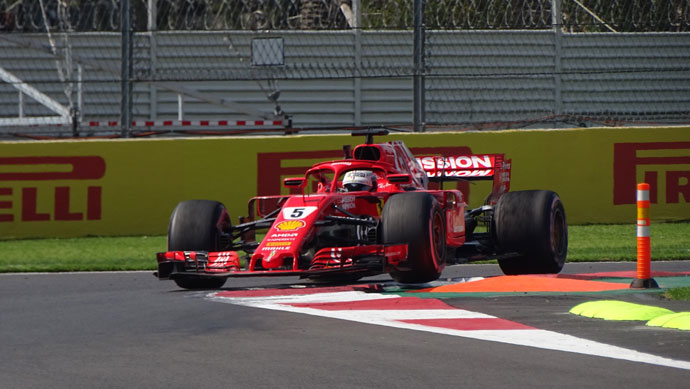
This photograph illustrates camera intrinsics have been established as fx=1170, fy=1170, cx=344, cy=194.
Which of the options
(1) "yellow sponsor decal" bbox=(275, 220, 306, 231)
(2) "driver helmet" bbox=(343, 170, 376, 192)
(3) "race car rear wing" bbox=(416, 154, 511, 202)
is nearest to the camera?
(1) "yellow sponsor decal" bbox=(275, 220, 306, 231)

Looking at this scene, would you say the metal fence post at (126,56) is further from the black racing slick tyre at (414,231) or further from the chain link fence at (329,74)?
the black racing slick tyre at (414,231)

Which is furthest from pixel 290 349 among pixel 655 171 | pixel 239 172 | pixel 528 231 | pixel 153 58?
pixel 153 58

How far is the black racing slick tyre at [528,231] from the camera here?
9812 millimetres

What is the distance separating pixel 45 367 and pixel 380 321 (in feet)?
7.06

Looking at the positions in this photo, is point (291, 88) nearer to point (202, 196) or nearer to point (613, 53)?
point (613, 53)

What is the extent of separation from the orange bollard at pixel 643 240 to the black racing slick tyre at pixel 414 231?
1.50 meters

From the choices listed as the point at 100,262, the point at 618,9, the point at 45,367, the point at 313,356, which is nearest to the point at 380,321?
the point at 313,356

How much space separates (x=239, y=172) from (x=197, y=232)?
513cm

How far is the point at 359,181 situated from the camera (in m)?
9.79

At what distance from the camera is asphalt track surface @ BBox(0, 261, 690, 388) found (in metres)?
5.12

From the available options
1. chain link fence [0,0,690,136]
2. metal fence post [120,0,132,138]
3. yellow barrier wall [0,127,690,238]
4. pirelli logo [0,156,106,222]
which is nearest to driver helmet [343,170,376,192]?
yellow barrier wall [0,127,690,238]

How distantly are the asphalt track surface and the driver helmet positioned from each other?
1962 mm

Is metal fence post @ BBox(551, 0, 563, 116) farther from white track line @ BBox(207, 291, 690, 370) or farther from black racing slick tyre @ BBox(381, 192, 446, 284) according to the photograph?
white track line @ BBox(207, 291, 690, 370)

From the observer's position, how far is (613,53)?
21516 millimetres
